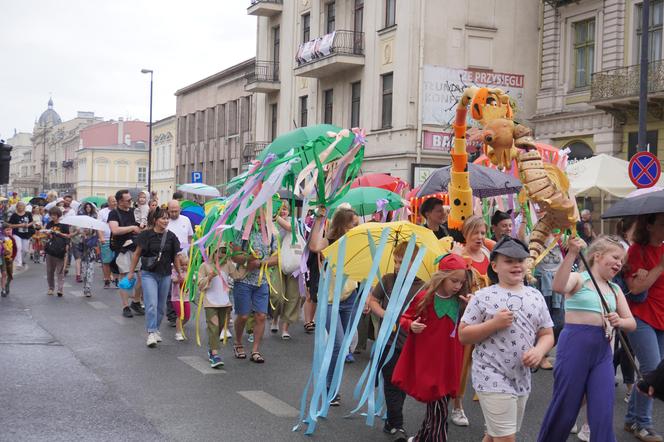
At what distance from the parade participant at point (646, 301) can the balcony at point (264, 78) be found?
105ft

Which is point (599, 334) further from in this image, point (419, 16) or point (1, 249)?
point (419, 16)

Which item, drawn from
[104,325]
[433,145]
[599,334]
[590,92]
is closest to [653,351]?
[599,334]

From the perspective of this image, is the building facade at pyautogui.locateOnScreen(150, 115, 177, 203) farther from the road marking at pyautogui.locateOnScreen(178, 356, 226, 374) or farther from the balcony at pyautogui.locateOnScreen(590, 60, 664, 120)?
the road marking at pyautogui.locateOnScreen(178, 356, 226, 374)

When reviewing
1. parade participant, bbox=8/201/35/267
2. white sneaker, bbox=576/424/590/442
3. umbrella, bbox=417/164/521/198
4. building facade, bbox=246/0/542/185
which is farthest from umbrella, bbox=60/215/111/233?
building facade, bbox=246/0/542/185

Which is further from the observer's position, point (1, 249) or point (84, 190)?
point (84, 190)

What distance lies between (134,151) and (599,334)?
99.5 m

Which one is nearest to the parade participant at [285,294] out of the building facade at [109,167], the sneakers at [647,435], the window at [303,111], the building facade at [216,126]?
the sneakers at [647,435]

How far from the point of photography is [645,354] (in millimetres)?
6570

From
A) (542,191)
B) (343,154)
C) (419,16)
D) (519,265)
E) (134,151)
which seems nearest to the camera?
(519,265)

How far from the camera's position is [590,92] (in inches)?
961

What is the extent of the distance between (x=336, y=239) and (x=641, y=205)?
291cm

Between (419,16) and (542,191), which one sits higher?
(419,16)

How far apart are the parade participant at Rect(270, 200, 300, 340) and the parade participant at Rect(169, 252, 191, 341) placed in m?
1.16

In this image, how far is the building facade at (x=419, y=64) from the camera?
28.2 meters
